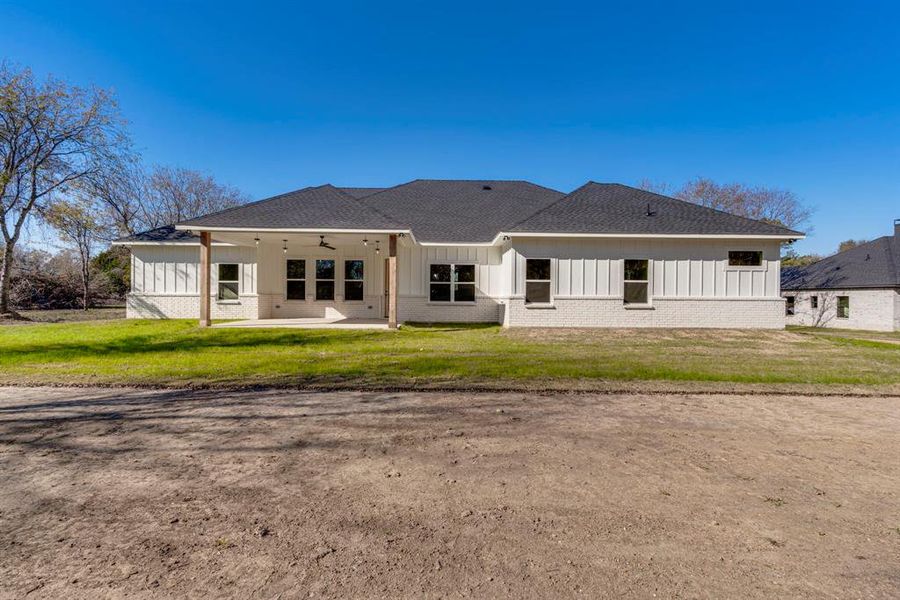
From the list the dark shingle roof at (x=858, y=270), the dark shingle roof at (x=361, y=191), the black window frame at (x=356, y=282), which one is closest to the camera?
the black window frame at (x=356, y=282)

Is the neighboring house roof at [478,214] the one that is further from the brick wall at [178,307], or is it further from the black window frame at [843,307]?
the black window frame at [843,307]

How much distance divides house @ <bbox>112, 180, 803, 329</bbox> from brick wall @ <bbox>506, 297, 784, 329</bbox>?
35 mm

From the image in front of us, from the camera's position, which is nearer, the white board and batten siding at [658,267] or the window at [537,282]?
the white board and batten siding at [658,267]

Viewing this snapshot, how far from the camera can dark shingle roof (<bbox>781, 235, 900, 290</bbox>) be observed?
20862 mm

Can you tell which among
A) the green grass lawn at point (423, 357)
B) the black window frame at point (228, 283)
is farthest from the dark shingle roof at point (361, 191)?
the green grass lawn at point (423, 357)

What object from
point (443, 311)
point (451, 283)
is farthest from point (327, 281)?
point (451, 283)

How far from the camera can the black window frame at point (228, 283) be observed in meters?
16.7

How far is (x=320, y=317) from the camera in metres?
16.8

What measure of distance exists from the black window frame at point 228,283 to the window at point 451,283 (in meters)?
7.81

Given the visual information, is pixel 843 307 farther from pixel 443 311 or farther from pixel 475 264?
pixel 443 311

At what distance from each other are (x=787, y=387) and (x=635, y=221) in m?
9.44

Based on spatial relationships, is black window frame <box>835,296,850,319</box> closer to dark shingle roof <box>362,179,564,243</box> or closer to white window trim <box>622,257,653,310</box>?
white window trim <box>622,257,653,310</box>

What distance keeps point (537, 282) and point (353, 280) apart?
7.42m

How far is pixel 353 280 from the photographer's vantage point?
16766 mm
